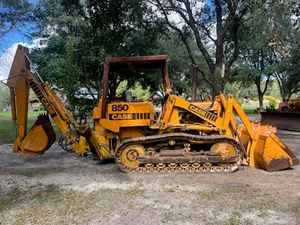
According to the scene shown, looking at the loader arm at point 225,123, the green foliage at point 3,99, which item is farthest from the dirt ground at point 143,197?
the green foliage at point 3,99

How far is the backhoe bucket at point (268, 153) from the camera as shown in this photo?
7.43 metres

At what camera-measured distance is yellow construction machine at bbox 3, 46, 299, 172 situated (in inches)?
296

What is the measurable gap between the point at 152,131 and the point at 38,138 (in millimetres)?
2612

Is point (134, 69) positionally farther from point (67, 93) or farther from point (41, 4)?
point (41, 4)

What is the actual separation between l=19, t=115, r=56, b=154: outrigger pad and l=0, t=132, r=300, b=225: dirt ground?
68cm

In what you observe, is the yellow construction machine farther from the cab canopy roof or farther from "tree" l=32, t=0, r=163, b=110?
"tree" l=32, t=0, r=163, b=110

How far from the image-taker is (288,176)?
23.0 ft

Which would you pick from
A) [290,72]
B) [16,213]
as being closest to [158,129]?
[16,213]

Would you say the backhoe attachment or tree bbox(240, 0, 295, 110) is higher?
tree bbox(240, 0, 295, 110)

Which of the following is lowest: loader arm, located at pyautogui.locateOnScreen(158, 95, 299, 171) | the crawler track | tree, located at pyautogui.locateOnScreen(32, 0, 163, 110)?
the crawler track

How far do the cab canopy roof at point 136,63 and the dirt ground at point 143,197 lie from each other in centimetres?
215

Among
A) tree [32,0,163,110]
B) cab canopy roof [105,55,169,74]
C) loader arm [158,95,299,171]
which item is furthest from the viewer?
tree [32,0,163,110]

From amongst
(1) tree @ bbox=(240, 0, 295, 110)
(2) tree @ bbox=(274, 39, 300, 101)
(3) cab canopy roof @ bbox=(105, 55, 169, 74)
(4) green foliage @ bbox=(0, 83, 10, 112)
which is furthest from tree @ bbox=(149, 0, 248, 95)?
(4) green foliage @ bbox=(0, 83, 10, 112)

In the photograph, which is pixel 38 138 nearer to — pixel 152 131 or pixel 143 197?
pixel 152 131
